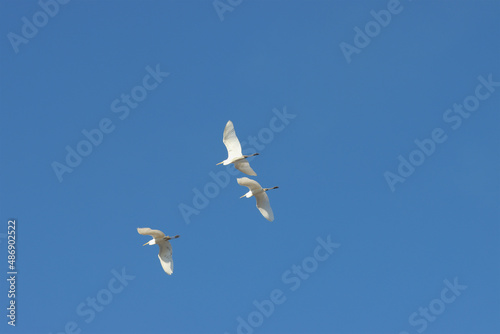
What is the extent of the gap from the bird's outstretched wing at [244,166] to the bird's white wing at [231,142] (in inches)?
18.1

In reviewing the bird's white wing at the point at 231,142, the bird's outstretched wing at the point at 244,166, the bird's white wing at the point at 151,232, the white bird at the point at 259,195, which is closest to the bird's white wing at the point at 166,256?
the bird's white wing at the point at 151,232

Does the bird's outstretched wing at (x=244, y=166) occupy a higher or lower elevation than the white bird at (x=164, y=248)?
higher

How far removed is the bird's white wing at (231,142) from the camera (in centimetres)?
4022

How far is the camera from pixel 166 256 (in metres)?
40.2

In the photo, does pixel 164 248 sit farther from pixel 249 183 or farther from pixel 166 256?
pixel 249 183

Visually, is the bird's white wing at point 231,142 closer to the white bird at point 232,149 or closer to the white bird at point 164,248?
the white bird at point 232,149

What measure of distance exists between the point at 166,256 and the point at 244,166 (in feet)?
23.6

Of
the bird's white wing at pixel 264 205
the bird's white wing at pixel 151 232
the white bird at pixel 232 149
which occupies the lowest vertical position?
the bird's white wing at pixel 264 205

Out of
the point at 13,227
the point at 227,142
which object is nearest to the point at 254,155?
the point at 227,142

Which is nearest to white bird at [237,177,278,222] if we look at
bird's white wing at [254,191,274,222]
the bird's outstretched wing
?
bird's white wing at [254,191,274,222]

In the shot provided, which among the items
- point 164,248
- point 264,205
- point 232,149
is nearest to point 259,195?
point 264,205

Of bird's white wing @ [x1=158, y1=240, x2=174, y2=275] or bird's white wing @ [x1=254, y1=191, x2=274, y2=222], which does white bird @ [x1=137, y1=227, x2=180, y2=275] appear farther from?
bird's white wing @ [x1=254, y1=191, x2=274, y2=222]

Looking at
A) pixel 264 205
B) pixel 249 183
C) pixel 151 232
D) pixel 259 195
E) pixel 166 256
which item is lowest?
pixel 264 205

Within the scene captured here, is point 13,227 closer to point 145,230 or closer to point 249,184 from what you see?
point 145,230
